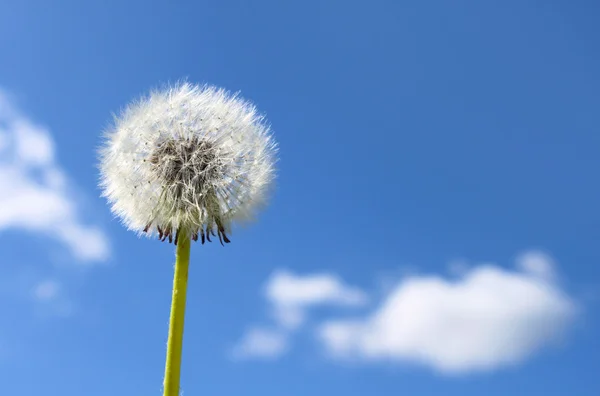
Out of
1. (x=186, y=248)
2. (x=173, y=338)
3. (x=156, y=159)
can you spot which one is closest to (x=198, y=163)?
(x=156, y=159)

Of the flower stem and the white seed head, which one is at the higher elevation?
the white seed head

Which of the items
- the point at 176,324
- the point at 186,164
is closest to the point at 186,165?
the point at 186,164

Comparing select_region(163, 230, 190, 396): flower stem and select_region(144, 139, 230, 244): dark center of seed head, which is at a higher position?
select_region(144, 139, 230, 244): dark center of seed head

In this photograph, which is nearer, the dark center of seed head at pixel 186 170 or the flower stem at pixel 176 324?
the flower stem at pixel 176 324

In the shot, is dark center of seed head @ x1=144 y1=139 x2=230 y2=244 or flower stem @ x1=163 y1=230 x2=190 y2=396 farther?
dark center of seed head @ x1=144 y1=139 x2=230 y2=244

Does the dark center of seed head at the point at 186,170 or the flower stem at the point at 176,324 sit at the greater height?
the dark center of seed head at the point at 186,170
